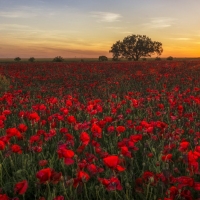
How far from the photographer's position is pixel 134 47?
2963 inches

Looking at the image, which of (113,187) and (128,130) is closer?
(113,187)

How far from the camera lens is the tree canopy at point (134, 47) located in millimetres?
75188

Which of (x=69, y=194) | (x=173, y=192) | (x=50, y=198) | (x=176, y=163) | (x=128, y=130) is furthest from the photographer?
(x=128, y=130)

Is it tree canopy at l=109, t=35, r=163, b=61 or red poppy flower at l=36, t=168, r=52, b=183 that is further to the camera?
tree canopy at l=109, t=35, r=163, b=61

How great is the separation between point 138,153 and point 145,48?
7277 centimetres

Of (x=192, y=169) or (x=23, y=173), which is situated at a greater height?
(x=192, y=169)

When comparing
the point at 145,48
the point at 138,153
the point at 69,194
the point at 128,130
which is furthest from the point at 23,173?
the point at 145,48

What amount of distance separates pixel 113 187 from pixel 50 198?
766 millimetres

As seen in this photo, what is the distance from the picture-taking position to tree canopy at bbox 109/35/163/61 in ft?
247

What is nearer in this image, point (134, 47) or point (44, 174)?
point (44, 174)

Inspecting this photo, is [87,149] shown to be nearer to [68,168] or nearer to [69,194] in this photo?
[68,168]

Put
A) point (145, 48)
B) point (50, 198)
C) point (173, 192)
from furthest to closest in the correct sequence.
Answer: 1. point (145, 48)
2. point (50, 198)
3. point (173, 192)

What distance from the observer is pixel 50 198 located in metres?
2.69

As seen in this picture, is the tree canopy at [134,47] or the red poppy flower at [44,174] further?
the tree canopy at [134,47]
